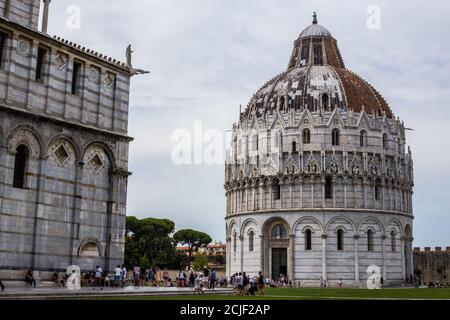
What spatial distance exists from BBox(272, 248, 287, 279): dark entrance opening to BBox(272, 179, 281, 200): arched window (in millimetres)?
5948

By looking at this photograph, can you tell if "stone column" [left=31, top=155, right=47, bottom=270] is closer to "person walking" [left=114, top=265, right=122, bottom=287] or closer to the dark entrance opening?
"person walking" [left=114, top=265, right=122, bottom=287]

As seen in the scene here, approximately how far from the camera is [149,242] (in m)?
91.8

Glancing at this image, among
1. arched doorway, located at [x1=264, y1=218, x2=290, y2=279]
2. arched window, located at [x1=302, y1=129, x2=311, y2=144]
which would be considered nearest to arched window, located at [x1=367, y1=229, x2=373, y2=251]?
arched doorway, located at [x1=264, y1=218, x2=290, y2=279]

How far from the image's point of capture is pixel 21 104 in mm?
29750

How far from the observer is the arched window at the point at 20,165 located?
1160 inches

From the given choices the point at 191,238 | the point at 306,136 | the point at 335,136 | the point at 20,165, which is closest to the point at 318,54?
the point at 335,136

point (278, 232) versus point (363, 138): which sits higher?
point (363, 138)

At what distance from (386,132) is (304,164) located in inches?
444

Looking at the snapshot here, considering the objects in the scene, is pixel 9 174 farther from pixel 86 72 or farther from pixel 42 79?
pixel 86 72

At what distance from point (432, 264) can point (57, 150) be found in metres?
66.0

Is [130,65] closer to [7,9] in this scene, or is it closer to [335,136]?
[7,9]

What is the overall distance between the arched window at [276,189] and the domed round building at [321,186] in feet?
0.37

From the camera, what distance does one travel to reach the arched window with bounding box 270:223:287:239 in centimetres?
6856

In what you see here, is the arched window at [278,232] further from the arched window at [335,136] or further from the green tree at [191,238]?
the green tree at [191,238]
